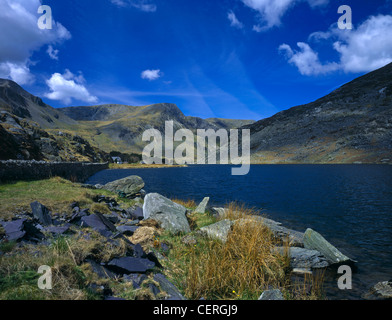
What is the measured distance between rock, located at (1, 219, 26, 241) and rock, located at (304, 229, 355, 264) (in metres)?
12.4

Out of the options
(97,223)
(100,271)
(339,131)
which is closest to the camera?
(100,271)

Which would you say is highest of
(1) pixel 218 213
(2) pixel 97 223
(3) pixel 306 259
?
(2) pixel 97 223

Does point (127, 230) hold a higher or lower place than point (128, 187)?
lower

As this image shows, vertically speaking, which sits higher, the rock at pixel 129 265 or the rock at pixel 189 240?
the rock at pixel 129 265

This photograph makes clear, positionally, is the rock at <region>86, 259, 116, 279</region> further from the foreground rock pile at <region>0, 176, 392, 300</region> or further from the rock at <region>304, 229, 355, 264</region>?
the rock at <region>304, 229, 355, 264</region>

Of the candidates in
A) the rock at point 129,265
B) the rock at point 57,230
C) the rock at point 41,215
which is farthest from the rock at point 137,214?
the rock at point 129,265

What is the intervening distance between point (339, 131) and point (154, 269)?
479 feet

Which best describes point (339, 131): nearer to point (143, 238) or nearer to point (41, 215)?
point (143, 238)

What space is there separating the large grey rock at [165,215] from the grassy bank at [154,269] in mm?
845

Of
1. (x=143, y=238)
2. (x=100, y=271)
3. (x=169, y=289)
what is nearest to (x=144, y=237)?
(x=143, y=238)

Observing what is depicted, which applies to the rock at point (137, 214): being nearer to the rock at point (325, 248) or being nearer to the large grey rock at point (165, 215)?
the large grey rock at point (165, 215)

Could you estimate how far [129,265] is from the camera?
593 centimetres

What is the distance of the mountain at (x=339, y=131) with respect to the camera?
333 feet

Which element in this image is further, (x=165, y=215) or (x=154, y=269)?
(x=165, y=215)
